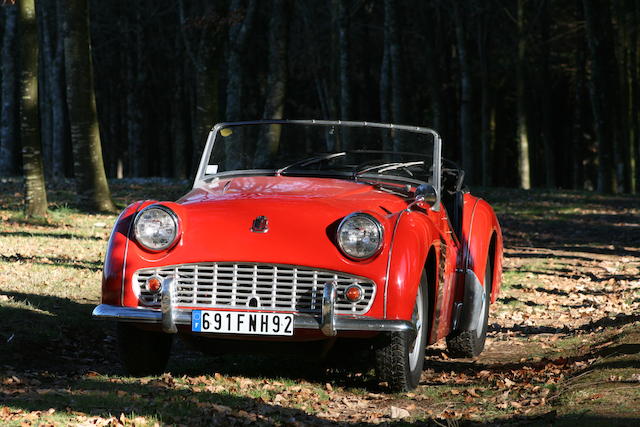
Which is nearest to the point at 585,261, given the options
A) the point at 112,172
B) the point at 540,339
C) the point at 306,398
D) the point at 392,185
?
the point at 540,339

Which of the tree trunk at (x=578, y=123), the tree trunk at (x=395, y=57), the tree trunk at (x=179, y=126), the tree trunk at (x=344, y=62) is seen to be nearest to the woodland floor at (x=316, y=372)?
the tree trunk at (x=395, y=57)

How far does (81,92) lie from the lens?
16.5 meters

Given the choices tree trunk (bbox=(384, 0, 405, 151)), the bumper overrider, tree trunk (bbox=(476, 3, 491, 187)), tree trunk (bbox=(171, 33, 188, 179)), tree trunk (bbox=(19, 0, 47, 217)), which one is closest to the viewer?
the bumper overrider

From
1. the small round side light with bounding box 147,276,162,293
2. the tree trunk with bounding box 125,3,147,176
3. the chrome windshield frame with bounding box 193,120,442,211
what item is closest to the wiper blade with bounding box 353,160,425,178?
the chrome windshield frame with bounding box 193,120,442,211

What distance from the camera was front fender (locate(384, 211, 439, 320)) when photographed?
577 centimetres

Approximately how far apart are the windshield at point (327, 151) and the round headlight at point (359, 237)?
142 cm

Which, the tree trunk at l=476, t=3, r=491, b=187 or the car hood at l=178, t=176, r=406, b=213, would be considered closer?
the car hood at l=178, t=176, r=406, b=213

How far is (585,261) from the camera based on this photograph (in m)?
14.7

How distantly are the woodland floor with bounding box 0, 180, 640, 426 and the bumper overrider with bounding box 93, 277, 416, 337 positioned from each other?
1.40 ft

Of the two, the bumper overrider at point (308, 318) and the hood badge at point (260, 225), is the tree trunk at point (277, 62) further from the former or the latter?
the bumper overrider at point (308, 318)

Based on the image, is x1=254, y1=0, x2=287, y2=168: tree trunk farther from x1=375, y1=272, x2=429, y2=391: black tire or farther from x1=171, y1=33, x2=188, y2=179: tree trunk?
x1=375, y1=272, x2=429, y2=391: black tire

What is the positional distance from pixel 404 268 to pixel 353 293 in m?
0.34

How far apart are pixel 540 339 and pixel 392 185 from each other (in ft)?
8.25

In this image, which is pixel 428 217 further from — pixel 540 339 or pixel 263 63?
pixel 263 63
